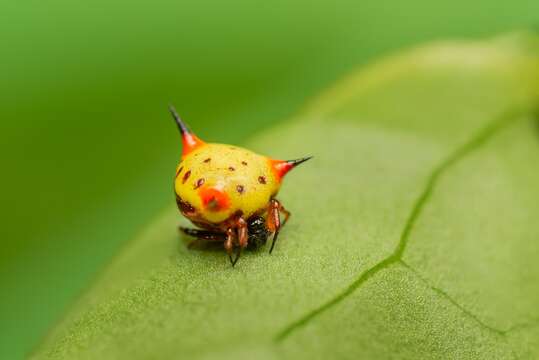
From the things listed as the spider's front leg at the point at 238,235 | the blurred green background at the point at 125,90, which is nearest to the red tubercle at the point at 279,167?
the spider's front leg at the point at 238,235

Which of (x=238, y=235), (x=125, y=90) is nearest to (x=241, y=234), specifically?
(x=238, y=235)

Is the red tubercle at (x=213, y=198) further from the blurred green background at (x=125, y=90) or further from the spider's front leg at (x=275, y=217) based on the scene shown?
the blurred green background at (x=125, y=90)

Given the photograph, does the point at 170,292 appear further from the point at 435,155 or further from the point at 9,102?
the point at 9,102

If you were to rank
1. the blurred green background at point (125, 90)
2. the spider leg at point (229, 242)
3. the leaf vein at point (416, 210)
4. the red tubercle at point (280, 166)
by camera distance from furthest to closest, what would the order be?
the blurred green background at point (125, 90) → the red tubercle at point (280, 166) → the spider leg at point (229, 242) → the leaf vein at point (416, 210)

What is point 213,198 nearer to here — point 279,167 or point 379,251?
point 279,167

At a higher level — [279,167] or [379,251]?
[279,167]

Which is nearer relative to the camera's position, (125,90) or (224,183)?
(224,183)

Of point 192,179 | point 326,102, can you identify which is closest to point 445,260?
point 192,179
